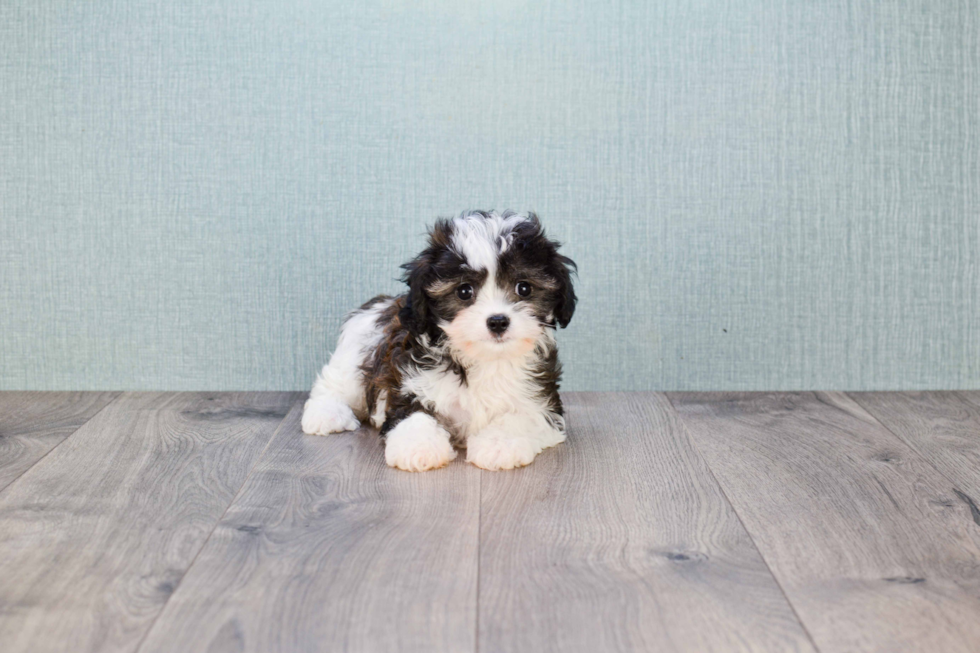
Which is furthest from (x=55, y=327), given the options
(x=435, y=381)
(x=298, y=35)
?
(x=435, y=381)

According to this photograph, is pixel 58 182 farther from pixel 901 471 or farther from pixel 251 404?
pixel 901 471

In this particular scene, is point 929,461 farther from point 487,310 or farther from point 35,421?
point 35,421

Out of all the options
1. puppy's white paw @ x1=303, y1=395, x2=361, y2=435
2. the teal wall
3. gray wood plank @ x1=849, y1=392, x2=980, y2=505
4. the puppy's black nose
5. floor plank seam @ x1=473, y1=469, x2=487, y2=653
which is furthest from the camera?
the teal wall

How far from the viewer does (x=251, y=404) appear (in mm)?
2992

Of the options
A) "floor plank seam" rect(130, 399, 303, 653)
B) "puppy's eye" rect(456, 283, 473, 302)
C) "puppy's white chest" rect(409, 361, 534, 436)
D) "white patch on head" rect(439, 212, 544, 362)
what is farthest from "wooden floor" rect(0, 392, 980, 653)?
"puppy's eye" rect(456, 283, 473, 302)

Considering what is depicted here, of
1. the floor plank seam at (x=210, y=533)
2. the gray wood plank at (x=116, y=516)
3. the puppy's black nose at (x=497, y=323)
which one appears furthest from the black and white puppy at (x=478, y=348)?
the gray wood plank at (x=116, y=516)

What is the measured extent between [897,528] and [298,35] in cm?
236

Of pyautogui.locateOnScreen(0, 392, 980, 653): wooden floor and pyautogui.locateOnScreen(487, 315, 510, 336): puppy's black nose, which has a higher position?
pyautogui.locateOnScreen(487, 315, 510, 336): puppy's black nose

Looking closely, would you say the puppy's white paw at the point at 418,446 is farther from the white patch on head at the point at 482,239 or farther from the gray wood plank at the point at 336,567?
the white patch on head at the point at 482,239

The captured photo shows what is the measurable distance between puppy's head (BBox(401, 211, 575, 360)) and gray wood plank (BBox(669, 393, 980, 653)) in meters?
0.61

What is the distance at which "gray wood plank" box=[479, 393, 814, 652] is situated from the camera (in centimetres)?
142

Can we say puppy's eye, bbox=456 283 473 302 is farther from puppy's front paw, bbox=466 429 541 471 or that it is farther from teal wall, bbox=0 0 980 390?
teal wall, bbox=0 0 980 390

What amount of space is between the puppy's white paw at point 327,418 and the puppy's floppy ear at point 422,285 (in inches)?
18.5

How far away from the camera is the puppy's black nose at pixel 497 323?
7.05 feet
